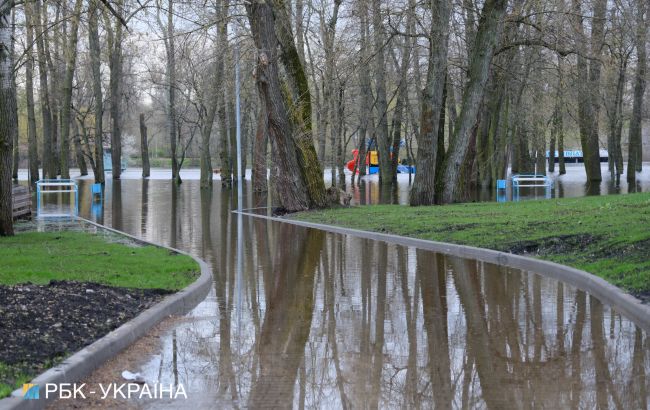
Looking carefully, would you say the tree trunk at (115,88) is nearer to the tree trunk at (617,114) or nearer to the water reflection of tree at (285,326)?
the tree trunk at (617,114)

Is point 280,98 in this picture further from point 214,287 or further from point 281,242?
point 214,287

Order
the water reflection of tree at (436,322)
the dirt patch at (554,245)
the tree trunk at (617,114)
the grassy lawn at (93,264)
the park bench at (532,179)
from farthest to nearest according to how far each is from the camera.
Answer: the tree trunk at (617,114)
the park bench at (532,179)
the dirt patch at (554,245)
the grassy lawn at (93,264)
the water reflection of tree at (436,322)

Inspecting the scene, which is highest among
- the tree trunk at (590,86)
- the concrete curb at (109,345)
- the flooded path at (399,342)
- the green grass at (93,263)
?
the tree trunk at (590,86)

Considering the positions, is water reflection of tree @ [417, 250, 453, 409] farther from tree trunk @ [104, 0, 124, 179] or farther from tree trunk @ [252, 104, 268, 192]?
tree trunk @ [104, 0, 124, 179]

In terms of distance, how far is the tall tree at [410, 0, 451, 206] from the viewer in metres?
25.7

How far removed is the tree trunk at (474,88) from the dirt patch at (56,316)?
674 inches

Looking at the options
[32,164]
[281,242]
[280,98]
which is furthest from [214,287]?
[32,164]

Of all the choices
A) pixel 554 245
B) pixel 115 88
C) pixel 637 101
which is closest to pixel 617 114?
pixel 637 101

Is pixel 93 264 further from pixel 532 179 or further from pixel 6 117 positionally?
pixel 532 179

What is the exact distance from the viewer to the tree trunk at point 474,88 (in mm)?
25656

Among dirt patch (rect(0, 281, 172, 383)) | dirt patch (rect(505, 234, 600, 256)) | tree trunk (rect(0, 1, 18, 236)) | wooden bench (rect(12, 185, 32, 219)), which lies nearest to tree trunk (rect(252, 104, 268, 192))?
wooden bench (rect(12, 185, 32, 219))

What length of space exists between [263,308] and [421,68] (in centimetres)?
3283

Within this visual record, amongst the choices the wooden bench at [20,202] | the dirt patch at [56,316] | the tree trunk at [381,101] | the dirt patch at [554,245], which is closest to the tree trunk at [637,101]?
the tree trunk at [381,101]

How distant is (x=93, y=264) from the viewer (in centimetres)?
1328
